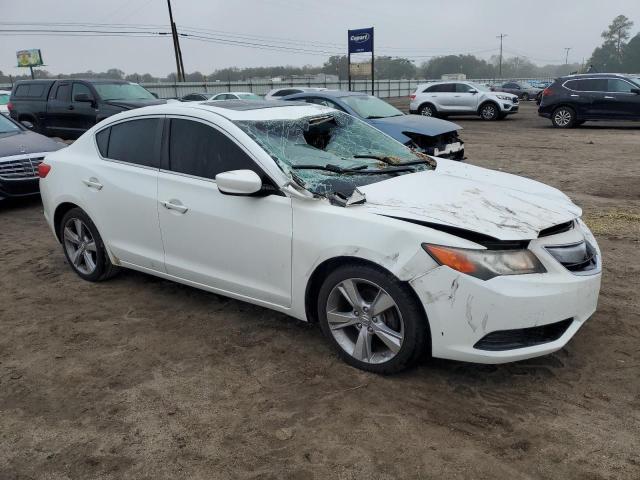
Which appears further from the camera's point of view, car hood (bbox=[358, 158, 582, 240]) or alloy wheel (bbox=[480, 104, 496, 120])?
alloy wheel (bbox=[480, 104, 496, 120])

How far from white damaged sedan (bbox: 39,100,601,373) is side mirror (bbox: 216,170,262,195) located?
0.03 ft

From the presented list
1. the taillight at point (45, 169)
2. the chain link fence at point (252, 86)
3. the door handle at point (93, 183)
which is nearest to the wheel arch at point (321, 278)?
the door handle at point (93, 183)

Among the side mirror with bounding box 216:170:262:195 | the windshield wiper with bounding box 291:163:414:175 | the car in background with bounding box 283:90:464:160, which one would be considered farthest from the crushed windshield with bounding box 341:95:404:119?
the side mirror with bounding box 216:170:262:195

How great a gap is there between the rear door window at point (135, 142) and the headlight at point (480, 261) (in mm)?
2291

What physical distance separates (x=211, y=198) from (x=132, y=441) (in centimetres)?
160

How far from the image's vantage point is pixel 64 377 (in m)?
3.33

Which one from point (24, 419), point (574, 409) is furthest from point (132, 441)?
point (574, 409)

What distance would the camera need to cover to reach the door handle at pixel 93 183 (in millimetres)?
4414

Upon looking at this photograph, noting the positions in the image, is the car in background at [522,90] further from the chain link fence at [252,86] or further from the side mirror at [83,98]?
the side mirror at [83,98]

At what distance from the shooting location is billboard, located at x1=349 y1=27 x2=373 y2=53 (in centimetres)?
2589

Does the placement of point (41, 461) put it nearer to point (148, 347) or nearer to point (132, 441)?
point (132, 441)

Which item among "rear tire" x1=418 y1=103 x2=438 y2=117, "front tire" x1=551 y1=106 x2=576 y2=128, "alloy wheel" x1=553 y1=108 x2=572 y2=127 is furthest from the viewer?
"rear tire" x1=418 y1=103 x2=438 y2=117

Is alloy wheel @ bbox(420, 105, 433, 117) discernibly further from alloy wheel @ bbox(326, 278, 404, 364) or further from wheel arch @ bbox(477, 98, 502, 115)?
alloy wheel @ bbox(326, 278, 404, 364)

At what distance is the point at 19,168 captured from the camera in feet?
25.0
